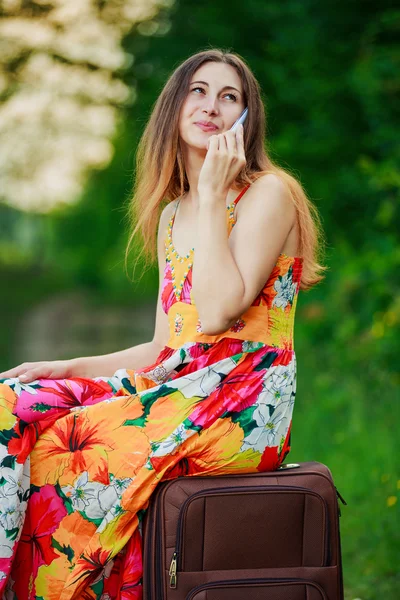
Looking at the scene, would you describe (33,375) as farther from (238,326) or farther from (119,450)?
(238,326)

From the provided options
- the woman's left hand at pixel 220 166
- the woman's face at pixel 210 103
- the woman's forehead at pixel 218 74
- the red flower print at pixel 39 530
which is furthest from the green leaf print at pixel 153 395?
the woman's forehead at pixel 218 74

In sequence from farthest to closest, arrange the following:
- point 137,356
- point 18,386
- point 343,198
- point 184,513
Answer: point 343,198
point 137,356
point 18,386
point 184,513

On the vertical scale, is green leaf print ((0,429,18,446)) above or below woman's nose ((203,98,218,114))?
below

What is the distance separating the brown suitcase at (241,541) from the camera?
2410 mm

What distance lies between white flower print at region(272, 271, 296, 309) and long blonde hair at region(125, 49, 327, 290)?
11cm

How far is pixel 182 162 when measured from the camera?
10.2ft

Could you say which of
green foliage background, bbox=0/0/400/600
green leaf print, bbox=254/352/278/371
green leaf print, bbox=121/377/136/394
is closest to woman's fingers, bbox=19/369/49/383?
green leaf print, bbox=121/377/136/394

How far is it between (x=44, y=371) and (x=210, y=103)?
1033mm

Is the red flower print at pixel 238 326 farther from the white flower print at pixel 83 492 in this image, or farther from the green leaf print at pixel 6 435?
the green leaf print at pixel 6 435

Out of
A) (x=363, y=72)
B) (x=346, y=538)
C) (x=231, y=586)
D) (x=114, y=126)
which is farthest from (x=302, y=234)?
(x=114, y=126)

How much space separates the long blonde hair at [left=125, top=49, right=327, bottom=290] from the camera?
2.84 meters

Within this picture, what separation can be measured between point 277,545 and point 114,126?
1302 centimetres

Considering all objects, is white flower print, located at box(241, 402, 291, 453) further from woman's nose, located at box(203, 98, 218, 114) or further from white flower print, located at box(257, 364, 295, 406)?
woman's nose, located at box(203, 98, 218, 114)

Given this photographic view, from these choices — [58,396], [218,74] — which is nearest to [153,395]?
[58,396]
